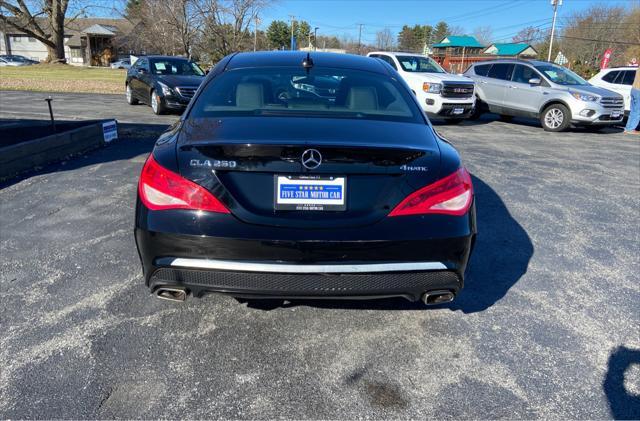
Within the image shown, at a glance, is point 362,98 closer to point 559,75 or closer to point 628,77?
point 559,75

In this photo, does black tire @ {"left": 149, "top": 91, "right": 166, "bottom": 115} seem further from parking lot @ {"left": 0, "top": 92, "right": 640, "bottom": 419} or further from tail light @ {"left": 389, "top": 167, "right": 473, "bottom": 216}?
tail light @ {"left": 389, "top": 167, "right": 473, "bottom": 216}

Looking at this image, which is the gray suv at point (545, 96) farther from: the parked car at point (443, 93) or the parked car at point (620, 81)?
the parked car at point (620, 81)

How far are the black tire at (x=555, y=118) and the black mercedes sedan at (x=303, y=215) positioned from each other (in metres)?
11.2

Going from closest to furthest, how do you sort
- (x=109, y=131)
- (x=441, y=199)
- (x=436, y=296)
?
(x=441, y=199) < (x=436, y=296) < (x=109, y=131)

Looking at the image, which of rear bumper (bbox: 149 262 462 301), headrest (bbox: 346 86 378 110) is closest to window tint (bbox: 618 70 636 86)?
headrest (bbox: 346 86 378 110)

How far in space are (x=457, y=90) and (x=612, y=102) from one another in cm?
394

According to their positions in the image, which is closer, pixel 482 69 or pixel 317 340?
pixel 317 340

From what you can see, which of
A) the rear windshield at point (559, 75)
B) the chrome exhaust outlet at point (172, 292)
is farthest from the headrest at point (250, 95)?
the rear windshield at point (559, 75)

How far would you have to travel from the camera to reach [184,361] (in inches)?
99.0

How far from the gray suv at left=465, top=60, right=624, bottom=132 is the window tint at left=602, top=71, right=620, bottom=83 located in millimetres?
2028

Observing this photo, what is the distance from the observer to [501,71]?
1346 cm

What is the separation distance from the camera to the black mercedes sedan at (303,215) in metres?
2.24

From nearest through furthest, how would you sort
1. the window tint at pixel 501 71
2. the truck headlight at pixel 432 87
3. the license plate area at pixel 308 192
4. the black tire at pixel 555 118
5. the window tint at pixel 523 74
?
the license plate area at pixel 308 192
the black tire at pixel 555 118
the truck headlight at pixel 432 87
the window tint at pixel 523 74
the window tint at pixel 501 71

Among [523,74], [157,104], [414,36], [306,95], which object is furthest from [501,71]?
[414,36]
